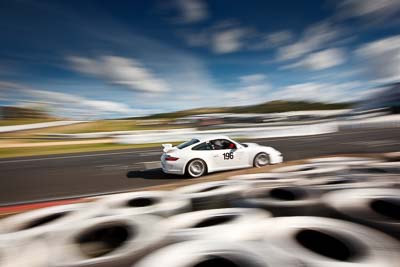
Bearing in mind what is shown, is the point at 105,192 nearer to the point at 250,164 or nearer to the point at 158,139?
the point at 250,164

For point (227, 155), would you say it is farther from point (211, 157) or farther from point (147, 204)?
point (147, 204)

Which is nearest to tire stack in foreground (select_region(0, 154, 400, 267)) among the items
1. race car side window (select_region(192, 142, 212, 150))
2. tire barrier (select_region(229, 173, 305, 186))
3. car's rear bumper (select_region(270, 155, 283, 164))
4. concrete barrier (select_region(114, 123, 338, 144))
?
tire barrier (select_region(229, 173, 305, 186))

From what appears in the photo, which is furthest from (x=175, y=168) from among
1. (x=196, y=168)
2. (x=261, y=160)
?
(x=261, y=160)

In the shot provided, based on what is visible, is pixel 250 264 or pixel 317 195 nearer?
pixel 250 264

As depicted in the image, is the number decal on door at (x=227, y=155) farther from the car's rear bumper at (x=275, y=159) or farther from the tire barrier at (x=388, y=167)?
the tire barrier at (x=388, y=167)

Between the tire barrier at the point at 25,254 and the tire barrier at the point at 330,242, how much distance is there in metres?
2.15

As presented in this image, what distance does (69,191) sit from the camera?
20.3 feet

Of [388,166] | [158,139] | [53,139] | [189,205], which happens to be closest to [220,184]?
[189,205]

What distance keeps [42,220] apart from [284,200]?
11.7 feet

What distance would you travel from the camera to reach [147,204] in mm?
3969

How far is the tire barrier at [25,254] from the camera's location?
7.34 ft

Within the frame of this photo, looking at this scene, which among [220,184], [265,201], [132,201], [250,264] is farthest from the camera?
[220,184]

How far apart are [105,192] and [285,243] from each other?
15.6 ft

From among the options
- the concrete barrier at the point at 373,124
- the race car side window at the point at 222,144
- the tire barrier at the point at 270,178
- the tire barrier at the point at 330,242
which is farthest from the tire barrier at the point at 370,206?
the concrete barrier at the point at 373,124
